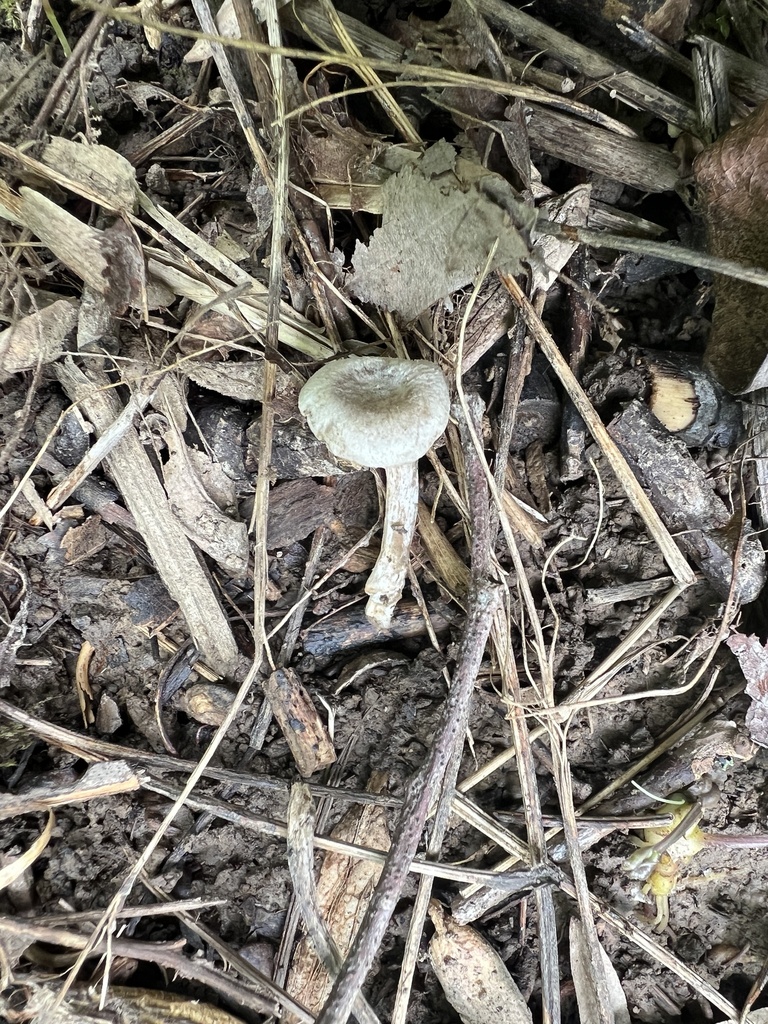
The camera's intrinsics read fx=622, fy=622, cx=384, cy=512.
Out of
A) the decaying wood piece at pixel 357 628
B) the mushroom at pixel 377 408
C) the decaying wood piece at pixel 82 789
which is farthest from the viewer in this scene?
the decaying wood piece at pixel 357 628

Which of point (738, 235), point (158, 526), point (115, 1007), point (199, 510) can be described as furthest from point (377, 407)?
point (115, 1007)

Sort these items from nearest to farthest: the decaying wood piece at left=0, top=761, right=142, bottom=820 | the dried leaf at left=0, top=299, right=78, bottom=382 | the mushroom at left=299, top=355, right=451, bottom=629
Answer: the mushroom at left=299, top=355, right=451, bottom=629, the dried leaf at left=0, top=299, right=78, bottom=382, the decaying wood piece at left=0, top=761, right=142, bottom=820

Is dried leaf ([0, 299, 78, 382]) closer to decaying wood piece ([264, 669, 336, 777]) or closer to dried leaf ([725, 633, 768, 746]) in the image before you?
decaying wood piece ([264, 669, 336, 777])

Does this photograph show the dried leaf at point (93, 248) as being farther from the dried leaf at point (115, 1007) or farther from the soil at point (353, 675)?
the dried leaf at point (115, 1007)

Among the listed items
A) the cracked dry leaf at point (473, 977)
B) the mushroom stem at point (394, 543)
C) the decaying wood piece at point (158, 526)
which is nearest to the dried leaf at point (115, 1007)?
the cracked dry leaf at point (473, 977)

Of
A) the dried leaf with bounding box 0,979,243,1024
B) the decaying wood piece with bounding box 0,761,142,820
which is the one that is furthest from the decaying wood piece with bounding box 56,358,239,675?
the dried leaf with bounding box 0,979,243,1024

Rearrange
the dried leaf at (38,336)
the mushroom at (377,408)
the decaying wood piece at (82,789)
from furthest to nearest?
the decaying wood piece at (82,789)
the dried leaf at (38,336)
the mushroom at (377,408)

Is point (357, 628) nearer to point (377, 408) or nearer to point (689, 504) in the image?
point (377, 408)
